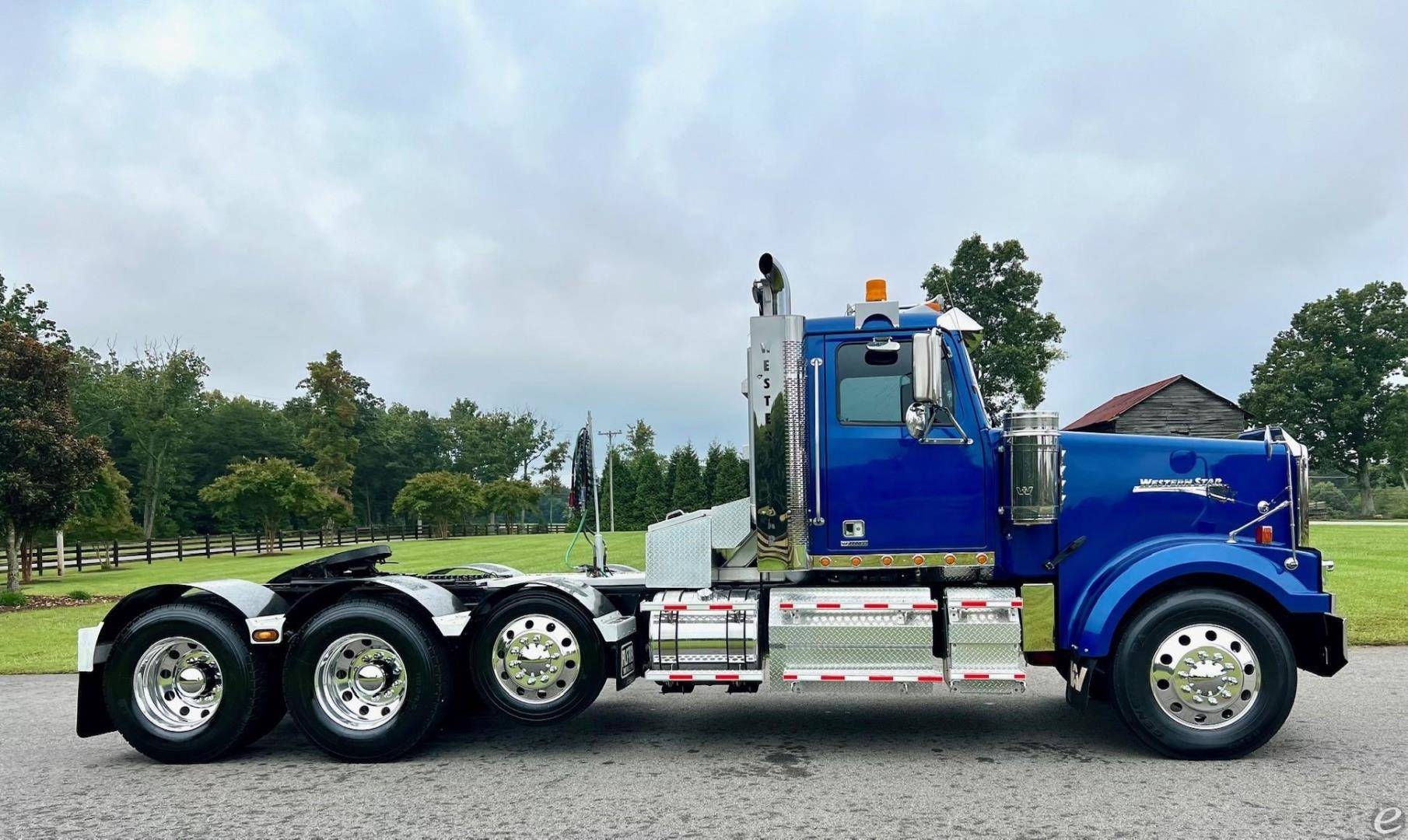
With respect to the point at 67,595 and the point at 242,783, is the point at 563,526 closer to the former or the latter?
the point at 67,595

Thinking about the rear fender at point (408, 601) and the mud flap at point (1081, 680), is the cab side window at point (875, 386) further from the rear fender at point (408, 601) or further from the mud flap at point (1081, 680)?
the rear fender at point (408, 601)

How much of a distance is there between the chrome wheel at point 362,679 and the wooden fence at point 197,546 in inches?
1106

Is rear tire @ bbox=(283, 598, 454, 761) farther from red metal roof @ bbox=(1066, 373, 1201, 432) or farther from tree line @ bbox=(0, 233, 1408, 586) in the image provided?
red metal roof @ bbox=(1066, 373, 1201, 432)

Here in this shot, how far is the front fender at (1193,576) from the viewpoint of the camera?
→ 226 inches

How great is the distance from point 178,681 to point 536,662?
2.52m

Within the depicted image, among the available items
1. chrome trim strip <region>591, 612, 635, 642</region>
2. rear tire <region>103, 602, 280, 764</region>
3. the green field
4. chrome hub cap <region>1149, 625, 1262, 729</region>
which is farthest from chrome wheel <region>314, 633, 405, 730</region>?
the green field

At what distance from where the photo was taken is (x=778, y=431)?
243 inches

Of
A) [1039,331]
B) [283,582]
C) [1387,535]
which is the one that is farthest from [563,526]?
[283,582]

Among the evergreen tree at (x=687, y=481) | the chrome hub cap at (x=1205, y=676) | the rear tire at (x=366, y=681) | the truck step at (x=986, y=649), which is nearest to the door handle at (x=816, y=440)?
the truck step at (x=986, y=649)

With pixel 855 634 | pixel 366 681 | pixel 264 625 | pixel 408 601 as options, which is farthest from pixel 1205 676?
pixel 264 625

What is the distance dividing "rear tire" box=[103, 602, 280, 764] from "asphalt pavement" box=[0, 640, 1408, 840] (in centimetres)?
17

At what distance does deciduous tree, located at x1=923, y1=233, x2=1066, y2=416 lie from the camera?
26.3 meters

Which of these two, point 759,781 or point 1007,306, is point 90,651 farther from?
point 1007,306

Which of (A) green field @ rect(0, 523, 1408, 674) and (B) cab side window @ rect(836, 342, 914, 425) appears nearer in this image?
(B) cab side window @ rect(836, 342, 914, 425)
